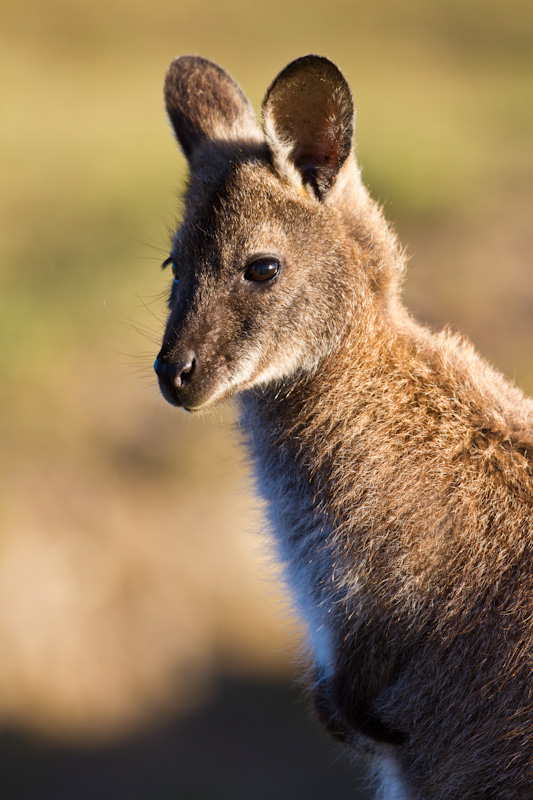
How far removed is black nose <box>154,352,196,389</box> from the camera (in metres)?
3.02

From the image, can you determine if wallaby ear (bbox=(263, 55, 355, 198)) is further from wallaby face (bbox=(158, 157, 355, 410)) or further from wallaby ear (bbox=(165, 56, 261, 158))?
wallaby ear (bbox=(165, 56, 261, 158))

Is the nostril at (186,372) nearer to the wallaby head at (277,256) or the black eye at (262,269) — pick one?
the wallaby head at (277,256)

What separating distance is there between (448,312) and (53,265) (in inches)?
179

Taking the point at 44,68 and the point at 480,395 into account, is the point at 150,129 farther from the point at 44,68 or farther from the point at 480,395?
the point at 480,395

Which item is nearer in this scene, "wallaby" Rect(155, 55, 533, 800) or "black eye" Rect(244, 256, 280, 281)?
"wallaby" Rect(155, 55, 533, 800)

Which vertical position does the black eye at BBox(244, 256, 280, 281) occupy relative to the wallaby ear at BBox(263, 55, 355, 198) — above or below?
below

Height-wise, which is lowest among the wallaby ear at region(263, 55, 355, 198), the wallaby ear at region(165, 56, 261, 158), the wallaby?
the wallaby

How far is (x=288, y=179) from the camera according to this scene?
3.22 metres

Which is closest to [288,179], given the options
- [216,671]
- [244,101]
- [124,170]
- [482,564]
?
[244,101]

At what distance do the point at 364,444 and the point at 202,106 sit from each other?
160cm

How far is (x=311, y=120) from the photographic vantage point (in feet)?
10.3

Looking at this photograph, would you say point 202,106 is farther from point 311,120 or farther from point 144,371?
point 144,371

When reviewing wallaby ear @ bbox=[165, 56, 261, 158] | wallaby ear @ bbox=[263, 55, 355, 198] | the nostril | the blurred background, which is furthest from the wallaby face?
the blurred background

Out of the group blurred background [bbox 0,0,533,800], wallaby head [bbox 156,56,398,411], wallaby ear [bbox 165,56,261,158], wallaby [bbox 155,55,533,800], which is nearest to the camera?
wallaby [bbox 155,55,533,800]
